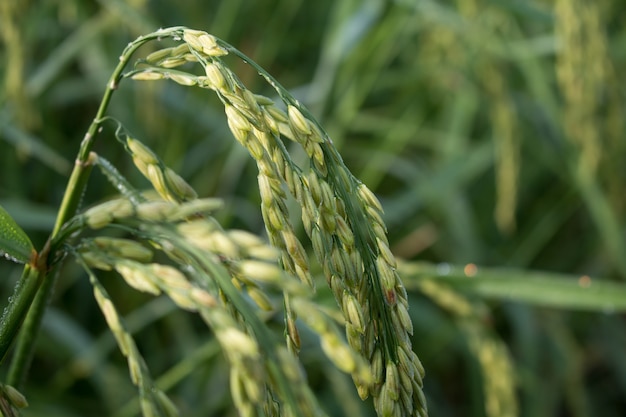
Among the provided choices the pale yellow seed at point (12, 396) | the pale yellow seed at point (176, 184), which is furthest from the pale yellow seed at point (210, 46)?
the pale yellow seed at point (12, 396)

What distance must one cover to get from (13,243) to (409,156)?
1932 millimetres

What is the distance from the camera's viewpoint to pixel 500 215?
81.7 inches

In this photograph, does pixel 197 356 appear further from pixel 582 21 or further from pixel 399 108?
pixel 399 108

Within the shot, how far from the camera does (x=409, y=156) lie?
2547 millimetres

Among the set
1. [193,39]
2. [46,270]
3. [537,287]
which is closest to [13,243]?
[46,270]

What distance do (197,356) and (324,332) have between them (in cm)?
101

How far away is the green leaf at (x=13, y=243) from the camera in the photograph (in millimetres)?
708

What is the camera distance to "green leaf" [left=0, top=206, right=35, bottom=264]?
27.9 inches

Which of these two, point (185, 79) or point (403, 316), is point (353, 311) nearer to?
point (403, 316)

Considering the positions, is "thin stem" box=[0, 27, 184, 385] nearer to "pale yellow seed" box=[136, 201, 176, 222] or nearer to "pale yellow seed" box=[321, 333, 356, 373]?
"pale yellow seed" box=[136, 201, 176, 222]

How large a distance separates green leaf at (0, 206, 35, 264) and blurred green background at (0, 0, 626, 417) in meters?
0.82

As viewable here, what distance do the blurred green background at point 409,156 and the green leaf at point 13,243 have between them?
0.82m

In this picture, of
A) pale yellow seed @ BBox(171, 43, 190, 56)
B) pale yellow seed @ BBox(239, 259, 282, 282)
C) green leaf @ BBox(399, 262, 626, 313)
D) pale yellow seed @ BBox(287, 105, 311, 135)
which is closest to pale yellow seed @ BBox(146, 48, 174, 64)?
pale yellow seed @ BBox(171, 43, 190, 56)

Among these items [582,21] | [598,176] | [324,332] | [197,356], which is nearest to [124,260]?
[324,332]
